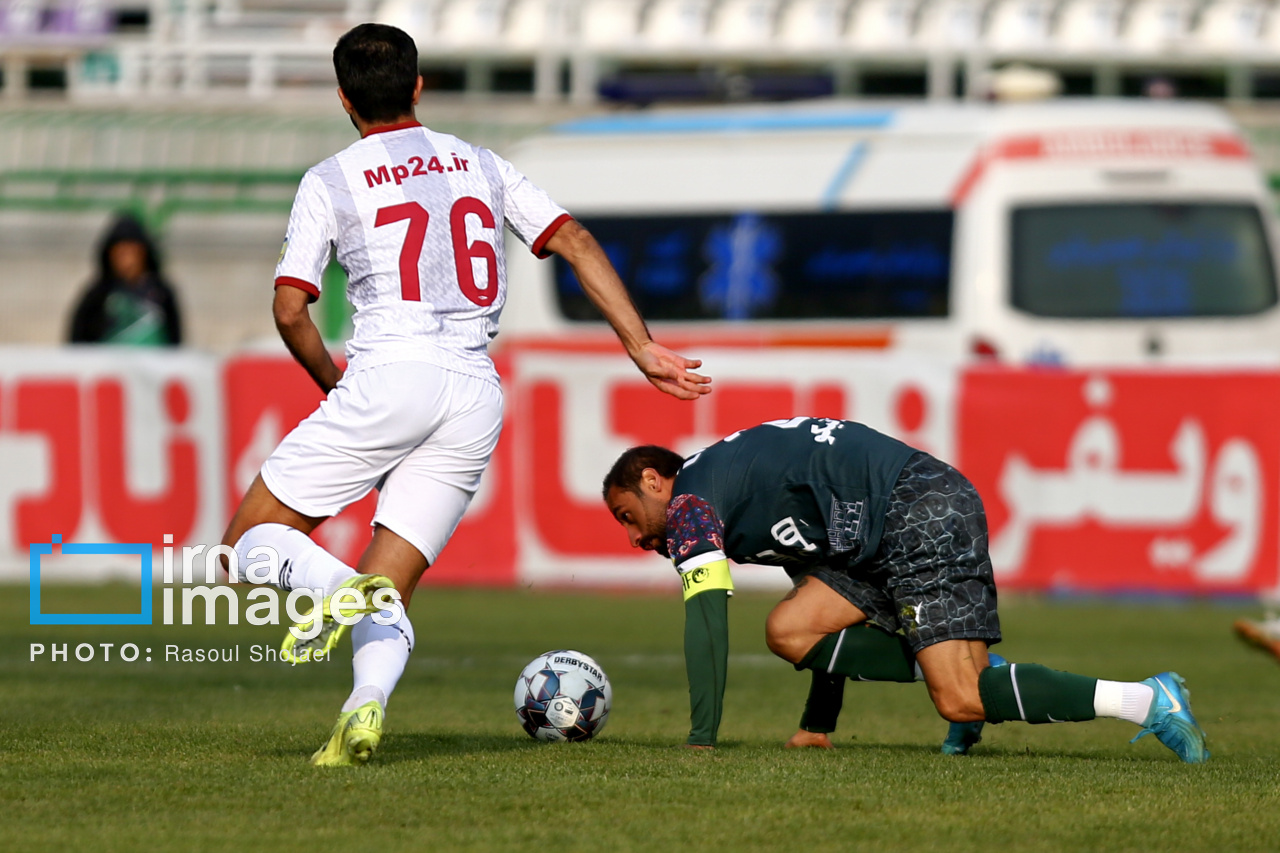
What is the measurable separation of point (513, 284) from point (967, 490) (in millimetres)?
9436

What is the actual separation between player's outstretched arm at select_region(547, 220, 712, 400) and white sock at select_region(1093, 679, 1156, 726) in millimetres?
1448

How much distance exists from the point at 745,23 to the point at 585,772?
2067 centimetres

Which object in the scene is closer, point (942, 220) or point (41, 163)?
point (942, 220)

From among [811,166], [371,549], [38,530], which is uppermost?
[811,166]

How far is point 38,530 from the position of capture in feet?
43.9

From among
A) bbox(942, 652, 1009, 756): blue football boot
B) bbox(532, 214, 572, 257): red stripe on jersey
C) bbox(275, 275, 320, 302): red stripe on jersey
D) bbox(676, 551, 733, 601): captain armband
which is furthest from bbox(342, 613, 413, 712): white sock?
bbox(942, 652, 1009, 756): blue football boot

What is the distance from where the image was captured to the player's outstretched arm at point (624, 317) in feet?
18.1

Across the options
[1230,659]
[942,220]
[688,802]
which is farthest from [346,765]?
[942,220]

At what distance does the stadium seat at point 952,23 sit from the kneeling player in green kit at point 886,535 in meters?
19.1

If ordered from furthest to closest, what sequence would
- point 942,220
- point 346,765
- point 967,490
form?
point 942,220
point 967,490
point 346,765

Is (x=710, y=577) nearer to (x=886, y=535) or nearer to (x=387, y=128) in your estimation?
(x=886, y=535)

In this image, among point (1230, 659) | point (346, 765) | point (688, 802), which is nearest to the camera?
point (688, 802)

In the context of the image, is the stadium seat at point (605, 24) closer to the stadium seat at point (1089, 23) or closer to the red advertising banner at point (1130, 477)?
the stadium seat at point (1089, 23)

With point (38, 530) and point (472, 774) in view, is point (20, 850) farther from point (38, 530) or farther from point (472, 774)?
point (38, 530)
